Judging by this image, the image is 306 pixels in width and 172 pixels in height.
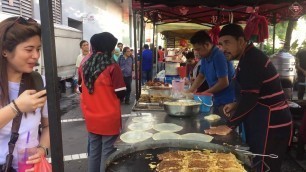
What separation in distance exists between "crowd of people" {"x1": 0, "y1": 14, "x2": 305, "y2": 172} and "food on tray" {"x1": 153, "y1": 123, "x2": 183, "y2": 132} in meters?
0.52

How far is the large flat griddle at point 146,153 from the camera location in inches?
75.0

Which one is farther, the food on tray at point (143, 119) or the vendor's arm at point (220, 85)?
the vendor's arm at point (220, 85)

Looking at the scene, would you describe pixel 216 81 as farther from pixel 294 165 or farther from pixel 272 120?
pixel 294 165

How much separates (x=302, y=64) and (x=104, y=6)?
15101mm

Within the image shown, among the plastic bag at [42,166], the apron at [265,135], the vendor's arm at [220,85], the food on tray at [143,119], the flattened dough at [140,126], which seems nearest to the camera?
the plastic bag at [42,166]

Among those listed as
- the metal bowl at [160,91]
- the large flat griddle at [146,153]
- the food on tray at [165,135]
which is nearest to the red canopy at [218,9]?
the metal bowl at [160,91]

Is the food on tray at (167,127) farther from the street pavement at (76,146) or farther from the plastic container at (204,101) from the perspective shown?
the street pavement at (76,146)

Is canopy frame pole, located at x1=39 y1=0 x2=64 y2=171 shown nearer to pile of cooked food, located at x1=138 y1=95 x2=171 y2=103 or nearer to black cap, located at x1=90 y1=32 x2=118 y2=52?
black cap, located at x1=90 y1=32 x2=118 y2=52

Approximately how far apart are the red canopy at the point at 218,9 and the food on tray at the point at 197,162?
117 inches

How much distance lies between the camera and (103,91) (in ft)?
11.6

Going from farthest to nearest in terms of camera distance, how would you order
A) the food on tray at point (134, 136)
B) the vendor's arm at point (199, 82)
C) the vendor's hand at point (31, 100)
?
the vendor's arm at point (199, 82) → the food on tray at point (134, 136) → the vendor's hand at point (31, 100)

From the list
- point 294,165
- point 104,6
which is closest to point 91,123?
point 294,165

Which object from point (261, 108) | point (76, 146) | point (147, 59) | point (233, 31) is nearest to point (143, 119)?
point (261, 108)

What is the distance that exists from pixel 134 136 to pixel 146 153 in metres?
0.37
